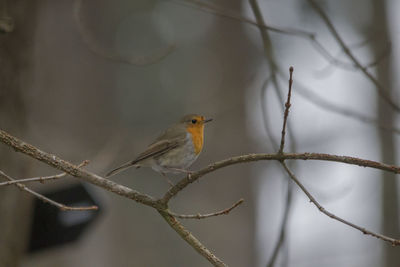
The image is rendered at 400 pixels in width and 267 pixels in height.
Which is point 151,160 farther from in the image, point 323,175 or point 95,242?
point 323,175

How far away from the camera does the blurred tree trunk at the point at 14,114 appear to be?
117 inches

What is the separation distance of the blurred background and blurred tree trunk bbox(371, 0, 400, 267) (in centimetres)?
1

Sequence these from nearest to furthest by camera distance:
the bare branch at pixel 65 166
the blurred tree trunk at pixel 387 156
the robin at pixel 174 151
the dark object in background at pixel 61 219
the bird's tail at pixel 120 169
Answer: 1. the bare branch at pixel 65 166
2. the bird's tail at pixel 120 169
3. the robin at pixel 174 151
4. the dark object in background at pixel 61 219
5. the blurred tree trunk at pixel 387 156

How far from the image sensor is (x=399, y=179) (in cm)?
576

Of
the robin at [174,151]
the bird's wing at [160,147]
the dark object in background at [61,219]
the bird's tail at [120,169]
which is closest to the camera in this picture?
the bird's tail at [120,169]

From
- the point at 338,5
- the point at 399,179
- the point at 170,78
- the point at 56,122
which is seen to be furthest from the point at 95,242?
the point at 338,5

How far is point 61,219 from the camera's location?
3.24 m

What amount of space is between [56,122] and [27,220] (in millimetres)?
1567

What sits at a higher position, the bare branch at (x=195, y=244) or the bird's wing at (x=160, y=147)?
the bird's wing at (x=160, y=147)

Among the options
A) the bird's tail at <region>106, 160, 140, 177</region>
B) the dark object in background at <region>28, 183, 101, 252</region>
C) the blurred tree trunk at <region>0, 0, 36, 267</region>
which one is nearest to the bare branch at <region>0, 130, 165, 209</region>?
the bird's tail at <region>106, 160, 140, 177</region>

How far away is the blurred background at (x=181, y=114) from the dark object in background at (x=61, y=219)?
109 millimetres

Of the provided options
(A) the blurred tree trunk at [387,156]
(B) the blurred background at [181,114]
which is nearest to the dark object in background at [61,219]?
(B) the blurred background at [181,114]

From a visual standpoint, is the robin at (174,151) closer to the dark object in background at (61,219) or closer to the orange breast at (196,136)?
the orange breast at (196,136)

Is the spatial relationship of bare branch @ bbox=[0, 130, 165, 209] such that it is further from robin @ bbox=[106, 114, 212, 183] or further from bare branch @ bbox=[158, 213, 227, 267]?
robin @ bbox=[106, 114, 212, 183]
